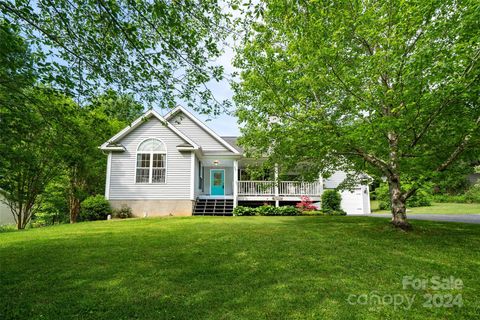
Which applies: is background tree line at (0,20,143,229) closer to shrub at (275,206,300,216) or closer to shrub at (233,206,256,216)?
shrub at (233,206,256,216)

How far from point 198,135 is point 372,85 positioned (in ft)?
40.6

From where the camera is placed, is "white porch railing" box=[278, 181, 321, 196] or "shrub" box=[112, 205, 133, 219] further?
"white porch railing" box=[278, 181, 321, 196]

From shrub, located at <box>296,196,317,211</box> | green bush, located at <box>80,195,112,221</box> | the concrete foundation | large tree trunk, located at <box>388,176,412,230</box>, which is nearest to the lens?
large tree trunk, located at <box>388,176,412,230</box>

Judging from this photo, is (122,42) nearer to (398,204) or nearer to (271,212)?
(398,204)

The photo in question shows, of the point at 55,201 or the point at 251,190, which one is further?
the point at 251,190

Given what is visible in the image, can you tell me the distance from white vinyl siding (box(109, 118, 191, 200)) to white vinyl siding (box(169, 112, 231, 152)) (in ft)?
6.68

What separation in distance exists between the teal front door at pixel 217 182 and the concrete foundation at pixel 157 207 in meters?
3.48

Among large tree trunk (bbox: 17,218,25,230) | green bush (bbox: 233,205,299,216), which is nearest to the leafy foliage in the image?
large tree trunk (bbox: 17,218,25,230)

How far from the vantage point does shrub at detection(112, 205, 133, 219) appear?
48.5 feet

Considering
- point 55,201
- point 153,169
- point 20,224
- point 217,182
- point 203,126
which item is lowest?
point 20,224

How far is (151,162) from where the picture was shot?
1566 cm

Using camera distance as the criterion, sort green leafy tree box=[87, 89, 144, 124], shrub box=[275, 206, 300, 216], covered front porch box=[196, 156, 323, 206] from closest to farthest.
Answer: green leafy tree box=[87, 89, 144, 124]
shrub box=[275, 206, 300, 216]
covered front porch box=[196, 156, 323, 206]

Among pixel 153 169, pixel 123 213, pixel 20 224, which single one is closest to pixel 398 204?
pixel 153 169

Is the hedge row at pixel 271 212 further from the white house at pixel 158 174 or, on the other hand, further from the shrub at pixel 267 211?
the white house at pixel 158 174
